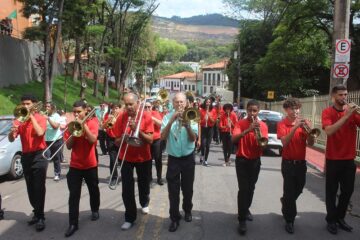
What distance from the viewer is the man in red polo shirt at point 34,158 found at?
5.87m

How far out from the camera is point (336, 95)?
5637mm

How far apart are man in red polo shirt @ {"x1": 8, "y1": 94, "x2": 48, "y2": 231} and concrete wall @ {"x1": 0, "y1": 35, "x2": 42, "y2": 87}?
63.7ft

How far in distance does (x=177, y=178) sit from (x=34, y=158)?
6.60ft

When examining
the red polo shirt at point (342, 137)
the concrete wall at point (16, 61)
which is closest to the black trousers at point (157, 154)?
the red polo shirt at point (342, 137)

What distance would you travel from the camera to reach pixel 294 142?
18.8 feet

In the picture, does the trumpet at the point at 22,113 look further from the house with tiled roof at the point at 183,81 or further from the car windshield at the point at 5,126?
the house with tiled roof at the point at 183,81

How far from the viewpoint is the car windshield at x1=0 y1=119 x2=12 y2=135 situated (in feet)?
31.8

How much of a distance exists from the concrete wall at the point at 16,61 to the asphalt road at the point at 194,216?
17.1m

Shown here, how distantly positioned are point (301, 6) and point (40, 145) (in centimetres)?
2614

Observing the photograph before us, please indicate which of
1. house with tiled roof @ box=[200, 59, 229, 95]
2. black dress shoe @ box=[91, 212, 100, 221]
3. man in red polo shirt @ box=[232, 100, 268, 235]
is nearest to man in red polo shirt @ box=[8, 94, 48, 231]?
black dress shoe @ box=[91, 212, 100, 221]

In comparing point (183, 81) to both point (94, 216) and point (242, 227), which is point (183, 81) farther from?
point (242, 227)

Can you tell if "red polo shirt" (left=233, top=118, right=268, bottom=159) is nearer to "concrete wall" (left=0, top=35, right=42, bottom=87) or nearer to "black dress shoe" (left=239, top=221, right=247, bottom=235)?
"black dress shoe" (left=239, top=221, right=247, bottom=235)

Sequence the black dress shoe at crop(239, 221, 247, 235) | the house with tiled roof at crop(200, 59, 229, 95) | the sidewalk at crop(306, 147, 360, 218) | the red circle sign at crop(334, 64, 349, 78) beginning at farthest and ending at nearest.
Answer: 1. the house with tiled roof at crop(200, 59, 229, 95)
2. the red circle sign at crop(334, 64, 349, 78)
3. the sidewalk at crop(306, 147, 360, 218)
4. the black dress shoe at crop(239, 221, 247, 235)

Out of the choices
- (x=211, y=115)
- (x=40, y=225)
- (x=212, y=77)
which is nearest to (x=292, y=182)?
(x=40, y=225)
